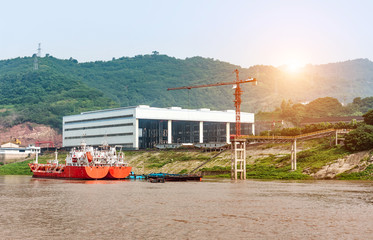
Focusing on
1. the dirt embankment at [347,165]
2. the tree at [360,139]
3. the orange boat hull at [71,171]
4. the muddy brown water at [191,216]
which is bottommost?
the muddy brown water at [191,216]

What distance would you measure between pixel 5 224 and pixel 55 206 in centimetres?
1787

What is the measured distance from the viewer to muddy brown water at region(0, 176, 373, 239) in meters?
50.1

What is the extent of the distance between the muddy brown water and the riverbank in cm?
4001

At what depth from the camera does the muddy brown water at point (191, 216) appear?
50062 mm

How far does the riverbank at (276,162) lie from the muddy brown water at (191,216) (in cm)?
4001

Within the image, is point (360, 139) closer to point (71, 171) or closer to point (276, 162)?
point (276, 162)

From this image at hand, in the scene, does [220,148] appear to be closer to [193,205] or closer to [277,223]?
[193,205]

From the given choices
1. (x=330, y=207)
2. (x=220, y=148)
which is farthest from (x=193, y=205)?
(x=220, y=148)

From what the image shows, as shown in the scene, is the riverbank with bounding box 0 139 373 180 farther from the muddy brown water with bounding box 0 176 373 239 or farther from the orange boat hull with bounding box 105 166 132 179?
the muddy brown water with bounding box 0 176 373 239

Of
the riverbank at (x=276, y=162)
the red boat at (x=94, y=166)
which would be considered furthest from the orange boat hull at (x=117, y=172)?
the riverbank at (x=276, y=162)

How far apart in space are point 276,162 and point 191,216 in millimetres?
90634

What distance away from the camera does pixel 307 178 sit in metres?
132

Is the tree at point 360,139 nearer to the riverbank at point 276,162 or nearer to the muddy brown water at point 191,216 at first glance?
the riverbank at point 276,162

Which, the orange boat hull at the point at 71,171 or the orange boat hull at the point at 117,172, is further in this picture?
the orange boat hull at the point at 117,172
